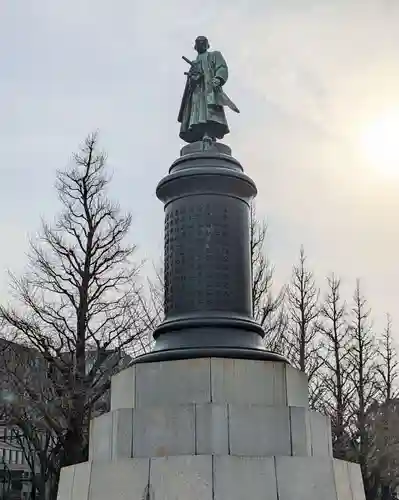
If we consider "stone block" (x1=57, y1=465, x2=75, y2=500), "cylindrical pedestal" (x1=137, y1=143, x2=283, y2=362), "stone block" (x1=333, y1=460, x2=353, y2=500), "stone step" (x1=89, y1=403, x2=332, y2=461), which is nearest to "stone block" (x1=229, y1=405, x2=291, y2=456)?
A: "stone step" (x1=89, y1=403, x2=332, y2=461)

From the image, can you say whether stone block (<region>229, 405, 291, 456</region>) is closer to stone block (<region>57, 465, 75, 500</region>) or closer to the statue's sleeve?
stone block (<region>57, 465, 75, 500</region>)

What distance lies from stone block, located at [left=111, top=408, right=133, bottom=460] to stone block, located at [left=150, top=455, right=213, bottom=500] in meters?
0.70

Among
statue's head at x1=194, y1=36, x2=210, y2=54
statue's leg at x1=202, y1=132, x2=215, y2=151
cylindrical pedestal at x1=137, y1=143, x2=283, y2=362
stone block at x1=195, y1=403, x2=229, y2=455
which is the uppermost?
statue's head at x1=194, y1=36, x2=210, y2=54

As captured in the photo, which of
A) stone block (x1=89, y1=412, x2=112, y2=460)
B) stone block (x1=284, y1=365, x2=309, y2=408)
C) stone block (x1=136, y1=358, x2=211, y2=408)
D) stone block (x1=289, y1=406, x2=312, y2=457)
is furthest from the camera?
stone block (x1=284, y1=365, x2=309, y2=408)

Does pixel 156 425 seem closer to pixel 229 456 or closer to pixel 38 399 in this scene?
pixel 229 456

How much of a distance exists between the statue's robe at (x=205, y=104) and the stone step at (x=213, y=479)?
17.6 ft

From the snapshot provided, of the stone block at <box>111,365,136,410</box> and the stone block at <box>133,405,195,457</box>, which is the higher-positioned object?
the stone block at <box>111,365,136,410</box>

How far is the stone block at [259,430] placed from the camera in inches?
299

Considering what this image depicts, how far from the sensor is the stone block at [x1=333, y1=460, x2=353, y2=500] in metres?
7.61

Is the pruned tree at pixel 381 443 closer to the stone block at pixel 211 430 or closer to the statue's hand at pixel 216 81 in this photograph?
the statue's hand at pixel 216 81

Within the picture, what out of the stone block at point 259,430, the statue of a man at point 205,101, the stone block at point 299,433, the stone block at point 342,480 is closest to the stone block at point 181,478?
the stone block at point 259,430

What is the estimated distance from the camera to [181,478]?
7012mm

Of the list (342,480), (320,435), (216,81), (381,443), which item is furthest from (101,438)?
(381,443)

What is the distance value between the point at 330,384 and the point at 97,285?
10736mm
